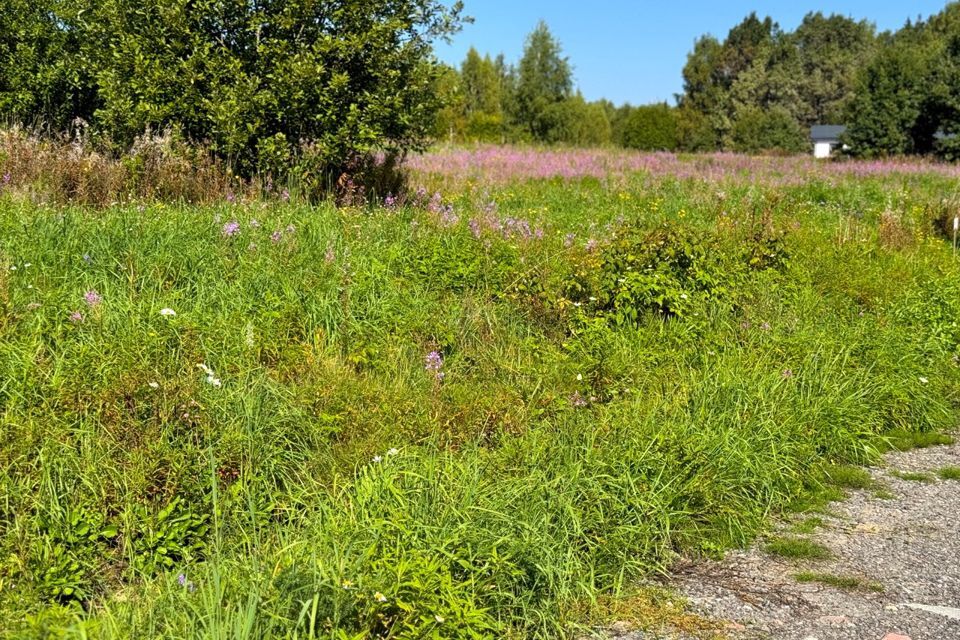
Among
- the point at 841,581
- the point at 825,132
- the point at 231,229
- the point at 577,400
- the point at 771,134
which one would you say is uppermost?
the point at 825,132

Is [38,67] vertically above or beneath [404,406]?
above

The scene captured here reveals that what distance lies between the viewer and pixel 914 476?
458 centimetres

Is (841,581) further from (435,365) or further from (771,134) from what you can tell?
(771,134)

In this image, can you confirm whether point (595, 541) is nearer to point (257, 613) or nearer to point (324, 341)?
point (257, 613)

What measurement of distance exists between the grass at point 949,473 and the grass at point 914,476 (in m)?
→ 0.06

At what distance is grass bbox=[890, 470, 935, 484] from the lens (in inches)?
179

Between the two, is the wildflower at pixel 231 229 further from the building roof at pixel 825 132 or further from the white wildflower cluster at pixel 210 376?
the building roof at pixel 825 132

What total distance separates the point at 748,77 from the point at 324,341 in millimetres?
63430

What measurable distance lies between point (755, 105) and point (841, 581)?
62.1 meters

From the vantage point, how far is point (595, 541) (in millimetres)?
3381

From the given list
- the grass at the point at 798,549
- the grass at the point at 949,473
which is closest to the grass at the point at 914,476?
the grass at the point at 949,473

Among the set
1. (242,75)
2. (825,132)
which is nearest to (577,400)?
(242,75)

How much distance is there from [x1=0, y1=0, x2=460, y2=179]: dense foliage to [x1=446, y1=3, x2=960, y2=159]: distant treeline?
2.79 feet

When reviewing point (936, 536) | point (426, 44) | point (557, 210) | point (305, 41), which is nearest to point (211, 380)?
point (936, 536)
